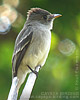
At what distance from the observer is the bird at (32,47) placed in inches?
81.4

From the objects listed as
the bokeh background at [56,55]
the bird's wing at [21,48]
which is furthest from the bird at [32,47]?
the bokeh background at [56,55]

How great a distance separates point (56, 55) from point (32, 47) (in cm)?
57

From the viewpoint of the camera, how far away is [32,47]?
6.85ft

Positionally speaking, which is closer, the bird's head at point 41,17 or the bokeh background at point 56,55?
the bird's head at point 41,17

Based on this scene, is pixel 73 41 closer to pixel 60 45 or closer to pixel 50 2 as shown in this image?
pixel 60 45

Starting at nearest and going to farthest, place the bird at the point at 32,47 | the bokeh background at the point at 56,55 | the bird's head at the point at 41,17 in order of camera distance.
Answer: the bird at the point at 32,47 → the bird's head at the point at 41,17 → the bokeh background at the point at 56,55

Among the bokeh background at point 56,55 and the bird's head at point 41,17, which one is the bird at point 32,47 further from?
the bokeh background at point 56,55

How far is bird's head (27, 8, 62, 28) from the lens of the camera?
2.20 meters

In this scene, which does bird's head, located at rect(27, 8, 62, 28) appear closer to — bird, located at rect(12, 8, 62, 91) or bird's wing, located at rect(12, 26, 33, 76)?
bird, located at rect(12, 8, 62, 91)

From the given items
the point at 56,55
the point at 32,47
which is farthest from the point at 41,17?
the point at 56,55

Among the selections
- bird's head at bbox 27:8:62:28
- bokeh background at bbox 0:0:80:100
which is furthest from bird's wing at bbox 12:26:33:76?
bokeh background at bbox 0:0:80:100

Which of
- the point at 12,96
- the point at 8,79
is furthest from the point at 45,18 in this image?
the point at 12,96

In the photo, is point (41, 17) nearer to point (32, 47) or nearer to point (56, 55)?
point (32, 47)

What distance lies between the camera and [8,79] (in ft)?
8.15
